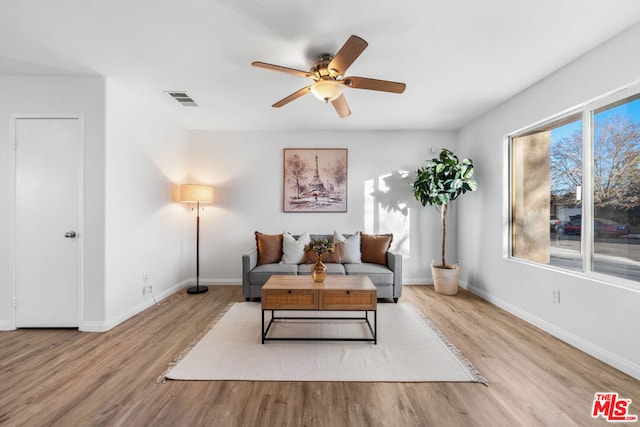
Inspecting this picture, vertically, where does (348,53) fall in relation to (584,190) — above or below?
above

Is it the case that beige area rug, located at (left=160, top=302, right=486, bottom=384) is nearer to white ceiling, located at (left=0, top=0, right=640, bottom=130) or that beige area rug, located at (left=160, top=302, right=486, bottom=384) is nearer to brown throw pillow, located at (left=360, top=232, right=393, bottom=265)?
brown throw pillow, located at (left=360, top=232, right=393, bottom=265)

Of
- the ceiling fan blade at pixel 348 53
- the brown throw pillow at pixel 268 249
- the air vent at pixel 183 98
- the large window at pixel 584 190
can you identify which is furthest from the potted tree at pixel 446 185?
the air vent at pixel 183 98

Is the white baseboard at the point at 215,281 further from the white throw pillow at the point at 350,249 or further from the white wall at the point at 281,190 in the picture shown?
the white throw pillow at the point at 350,249

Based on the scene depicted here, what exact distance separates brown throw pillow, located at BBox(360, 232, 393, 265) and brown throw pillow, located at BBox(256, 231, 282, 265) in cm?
127

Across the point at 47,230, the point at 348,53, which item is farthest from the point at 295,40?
the point at 47,230

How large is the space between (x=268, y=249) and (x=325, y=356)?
7.04ft

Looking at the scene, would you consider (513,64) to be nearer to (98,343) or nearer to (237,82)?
(237,82)

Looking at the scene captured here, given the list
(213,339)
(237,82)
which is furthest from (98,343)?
(237,82)

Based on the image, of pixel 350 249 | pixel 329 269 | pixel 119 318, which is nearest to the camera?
pixel 119 318

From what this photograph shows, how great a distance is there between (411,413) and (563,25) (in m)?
2.94

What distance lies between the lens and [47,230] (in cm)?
306

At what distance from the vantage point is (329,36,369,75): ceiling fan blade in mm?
1937

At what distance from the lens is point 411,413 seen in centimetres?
178

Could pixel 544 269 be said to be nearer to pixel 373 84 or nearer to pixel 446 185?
pixel 446 185
